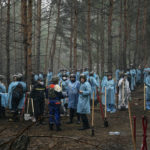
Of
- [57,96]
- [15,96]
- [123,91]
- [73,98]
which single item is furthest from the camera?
[123,91]

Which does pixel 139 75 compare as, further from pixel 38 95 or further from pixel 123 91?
pixel 38 95

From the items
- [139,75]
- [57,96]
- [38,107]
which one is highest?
[139,75]

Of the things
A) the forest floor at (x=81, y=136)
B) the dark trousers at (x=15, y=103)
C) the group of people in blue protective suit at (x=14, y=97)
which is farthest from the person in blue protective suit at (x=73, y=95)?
the dark trousers at (x=15, y=103)

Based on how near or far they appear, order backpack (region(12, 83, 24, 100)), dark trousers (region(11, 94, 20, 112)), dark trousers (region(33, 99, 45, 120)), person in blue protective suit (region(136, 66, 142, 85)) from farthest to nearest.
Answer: person in blue protective suit (region(136, 66, 142, 85)) < dark trousers (region(11, 94, 20, 112)) < backpack (region(12, 83, 24, 100)) < dark trousers (region(33, 99, 45, 120))

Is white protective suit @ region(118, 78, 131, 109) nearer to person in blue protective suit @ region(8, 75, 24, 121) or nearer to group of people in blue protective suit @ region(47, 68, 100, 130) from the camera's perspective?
group of people in blue protective suit @ region(47, 68, 100, 130)

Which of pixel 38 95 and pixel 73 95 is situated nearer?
pixel 38 95

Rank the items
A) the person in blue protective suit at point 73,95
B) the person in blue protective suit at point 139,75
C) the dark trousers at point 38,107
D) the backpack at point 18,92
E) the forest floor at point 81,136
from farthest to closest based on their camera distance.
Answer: the person in blue protective suit at point 139,75
the backpack at point 18,92
the person in blue protective suit at point 73,95
the dark trousers at point 38,107
the forest floor at point 81,136

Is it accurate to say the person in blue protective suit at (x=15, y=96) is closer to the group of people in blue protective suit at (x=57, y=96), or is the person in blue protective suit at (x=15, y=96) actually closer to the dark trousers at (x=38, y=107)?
the group of people in blue protective suit at (x=57, y=96)

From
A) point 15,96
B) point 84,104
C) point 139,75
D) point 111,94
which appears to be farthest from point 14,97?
point 139,75

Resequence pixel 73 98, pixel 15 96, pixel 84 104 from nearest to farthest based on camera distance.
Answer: pixel 84 104 → pixel 73 98 → pixel 15 96

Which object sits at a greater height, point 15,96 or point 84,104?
point 15,96

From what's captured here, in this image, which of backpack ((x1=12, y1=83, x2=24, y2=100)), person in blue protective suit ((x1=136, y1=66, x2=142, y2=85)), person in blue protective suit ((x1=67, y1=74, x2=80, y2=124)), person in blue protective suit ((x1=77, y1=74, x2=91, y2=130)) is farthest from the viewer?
person in blue protective suit ((x1=136, y1=66, x2=142, y2=85))

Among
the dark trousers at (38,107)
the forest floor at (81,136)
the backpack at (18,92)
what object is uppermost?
the backpack at (18,92)

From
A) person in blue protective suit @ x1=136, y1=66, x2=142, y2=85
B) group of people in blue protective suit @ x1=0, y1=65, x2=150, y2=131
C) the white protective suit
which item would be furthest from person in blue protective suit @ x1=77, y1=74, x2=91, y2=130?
person in blue protective suit @ x1=136, y1=66, x2=142, y2=85
